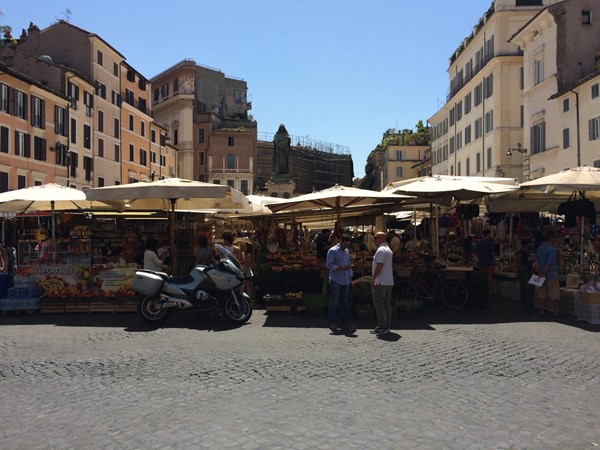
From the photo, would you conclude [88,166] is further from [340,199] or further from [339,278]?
[339,278]

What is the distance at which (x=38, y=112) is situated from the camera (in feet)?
133

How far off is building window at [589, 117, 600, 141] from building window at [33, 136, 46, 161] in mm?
30907

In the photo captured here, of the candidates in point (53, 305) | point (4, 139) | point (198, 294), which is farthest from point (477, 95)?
point (53, 305)

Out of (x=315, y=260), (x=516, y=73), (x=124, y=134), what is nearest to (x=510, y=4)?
(x=516, y=73)

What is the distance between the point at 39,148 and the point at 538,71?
30258mm

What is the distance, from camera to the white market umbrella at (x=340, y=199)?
44.4ft

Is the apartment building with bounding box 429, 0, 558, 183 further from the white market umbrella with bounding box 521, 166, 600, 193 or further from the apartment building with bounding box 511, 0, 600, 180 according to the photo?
the white market umbrella with bounding box 521, 166, 600, 193

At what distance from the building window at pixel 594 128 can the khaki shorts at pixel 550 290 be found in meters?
19.7

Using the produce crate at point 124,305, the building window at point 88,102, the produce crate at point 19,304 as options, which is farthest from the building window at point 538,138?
the building window at point 88,102

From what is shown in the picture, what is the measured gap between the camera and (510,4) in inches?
1800

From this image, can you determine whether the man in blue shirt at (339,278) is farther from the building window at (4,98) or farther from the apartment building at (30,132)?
the building window at (4,98)

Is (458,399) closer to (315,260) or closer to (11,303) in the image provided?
(315,260)

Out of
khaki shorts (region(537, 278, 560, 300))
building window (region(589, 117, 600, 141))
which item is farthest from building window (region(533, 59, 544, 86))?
khaki shorts (region(537, 278, 560, 300))

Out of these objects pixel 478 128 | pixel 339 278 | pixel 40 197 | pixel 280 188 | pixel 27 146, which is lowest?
pixel 339 278
